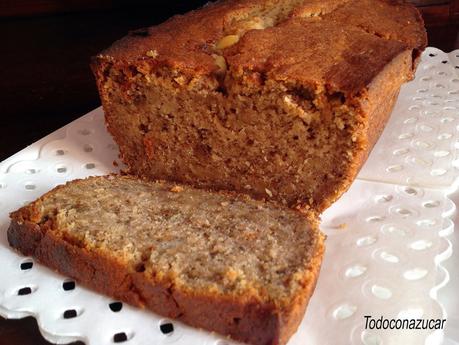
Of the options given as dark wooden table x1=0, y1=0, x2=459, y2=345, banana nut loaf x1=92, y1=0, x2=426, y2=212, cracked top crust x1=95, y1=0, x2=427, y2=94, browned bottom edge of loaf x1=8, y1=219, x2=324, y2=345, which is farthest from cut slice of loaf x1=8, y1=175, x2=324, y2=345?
cracked top crust x1=95, y1=0, x2=427, y2=94

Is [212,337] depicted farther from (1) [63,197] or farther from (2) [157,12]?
(2) [157,12]

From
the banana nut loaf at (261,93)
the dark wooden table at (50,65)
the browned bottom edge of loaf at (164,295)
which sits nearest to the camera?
the browned bottom edge of loaf at (164,295)

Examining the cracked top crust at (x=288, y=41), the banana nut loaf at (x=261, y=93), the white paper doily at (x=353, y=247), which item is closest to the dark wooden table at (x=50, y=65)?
the white paper doily at (x=353, y=247)

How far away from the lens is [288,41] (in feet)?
7.48

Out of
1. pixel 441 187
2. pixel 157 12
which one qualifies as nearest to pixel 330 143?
pixel 441 187

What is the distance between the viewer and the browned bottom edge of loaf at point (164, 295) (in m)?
1.62

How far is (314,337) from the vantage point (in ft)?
5.46

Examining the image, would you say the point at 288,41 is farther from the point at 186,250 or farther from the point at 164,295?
the point at 164,295

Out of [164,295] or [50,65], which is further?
[50,65]

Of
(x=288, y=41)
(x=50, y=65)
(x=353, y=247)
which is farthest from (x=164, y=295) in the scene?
(x=50, y=65)

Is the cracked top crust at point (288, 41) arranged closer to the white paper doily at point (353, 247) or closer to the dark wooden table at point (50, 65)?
the white paper doily at point (353, 247)

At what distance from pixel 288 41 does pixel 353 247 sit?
0.88m

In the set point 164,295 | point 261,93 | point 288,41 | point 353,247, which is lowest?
point 353,247

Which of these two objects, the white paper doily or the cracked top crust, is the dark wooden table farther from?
the cracked top crust
